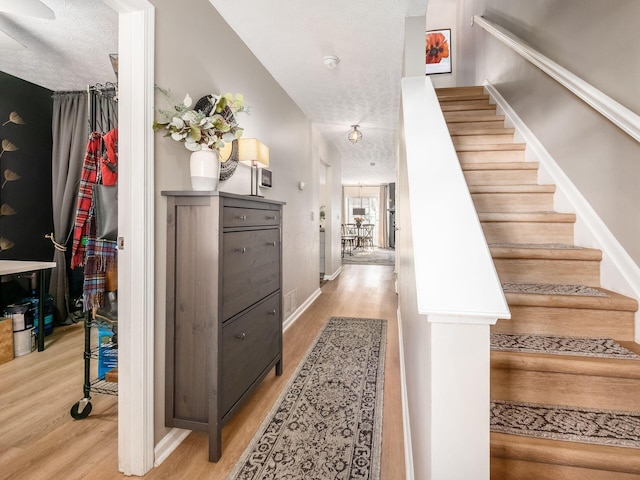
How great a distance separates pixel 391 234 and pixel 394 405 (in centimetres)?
1162

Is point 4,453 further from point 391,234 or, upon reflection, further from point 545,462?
point 391,234

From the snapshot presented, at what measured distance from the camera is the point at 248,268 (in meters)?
1.79

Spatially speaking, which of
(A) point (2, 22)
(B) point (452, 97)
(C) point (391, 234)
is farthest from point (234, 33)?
(C) point (391, 234)

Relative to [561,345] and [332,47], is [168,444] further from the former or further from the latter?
[332,47]

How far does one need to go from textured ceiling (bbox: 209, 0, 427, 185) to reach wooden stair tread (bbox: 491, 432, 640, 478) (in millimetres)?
2397

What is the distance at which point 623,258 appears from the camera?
143 centimetres

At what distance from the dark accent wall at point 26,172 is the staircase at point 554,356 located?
413 cm

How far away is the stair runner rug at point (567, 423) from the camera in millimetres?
964

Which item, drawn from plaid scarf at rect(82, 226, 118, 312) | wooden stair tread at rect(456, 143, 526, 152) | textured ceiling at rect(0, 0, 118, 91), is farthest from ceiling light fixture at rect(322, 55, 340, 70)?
plaid scarf at rect(82, 226, 118, 312)

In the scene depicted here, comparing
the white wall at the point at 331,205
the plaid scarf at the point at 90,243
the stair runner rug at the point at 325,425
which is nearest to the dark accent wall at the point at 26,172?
the plaid scarf at the point at 90,243

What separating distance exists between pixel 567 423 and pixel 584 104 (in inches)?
65.4

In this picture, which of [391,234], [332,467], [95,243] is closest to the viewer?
[332,467]

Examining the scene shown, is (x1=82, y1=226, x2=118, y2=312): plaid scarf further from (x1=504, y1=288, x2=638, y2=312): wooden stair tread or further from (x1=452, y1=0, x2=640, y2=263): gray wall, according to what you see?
(x1=452, y1=0, x2=640, y2=263): gray wall

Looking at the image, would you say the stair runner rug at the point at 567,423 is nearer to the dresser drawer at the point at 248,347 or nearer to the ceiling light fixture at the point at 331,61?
the dresser drawer at the point at 248,347
